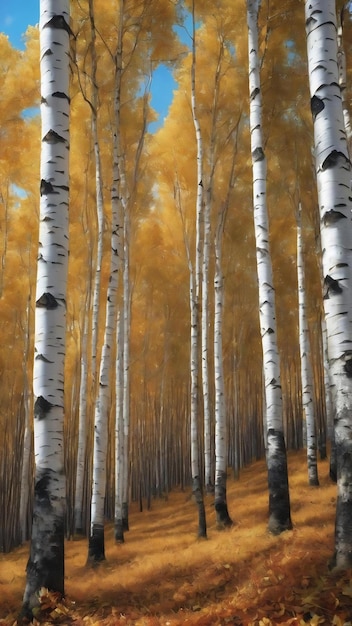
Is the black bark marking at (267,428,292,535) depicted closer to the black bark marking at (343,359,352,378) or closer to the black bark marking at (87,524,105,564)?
the black bark marking at (87,524,105,564)

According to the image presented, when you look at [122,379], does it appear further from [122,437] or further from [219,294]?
[219,294]

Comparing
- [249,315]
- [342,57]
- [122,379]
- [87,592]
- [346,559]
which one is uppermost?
[342,57]

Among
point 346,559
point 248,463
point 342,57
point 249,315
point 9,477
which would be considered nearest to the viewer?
point 346,559

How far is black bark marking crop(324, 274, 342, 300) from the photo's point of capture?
4.21 metres

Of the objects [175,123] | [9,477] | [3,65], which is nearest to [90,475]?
[9,477]

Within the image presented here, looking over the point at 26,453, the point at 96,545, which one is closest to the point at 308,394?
the point at 96,545

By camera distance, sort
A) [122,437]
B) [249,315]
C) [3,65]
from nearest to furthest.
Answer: [122,437] → [3,65] → [249,315]

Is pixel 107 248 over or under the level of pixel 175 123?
→ under

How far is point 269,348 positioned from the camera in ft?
22.8

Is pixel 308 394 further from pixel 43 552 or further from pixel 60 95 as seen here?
pixel 60 95

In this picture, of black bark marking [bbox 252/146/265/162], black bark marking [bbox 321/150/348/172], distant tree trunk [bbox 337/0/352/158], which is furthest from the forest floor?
distant tree trunk [bbox 337/0/352/158]

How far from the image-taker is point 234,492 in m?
12.2

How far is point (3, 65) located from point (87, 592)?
10.1 meters

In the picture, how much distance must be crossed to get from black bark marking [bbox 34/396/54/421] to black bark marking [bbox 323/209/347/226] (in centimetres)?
279
